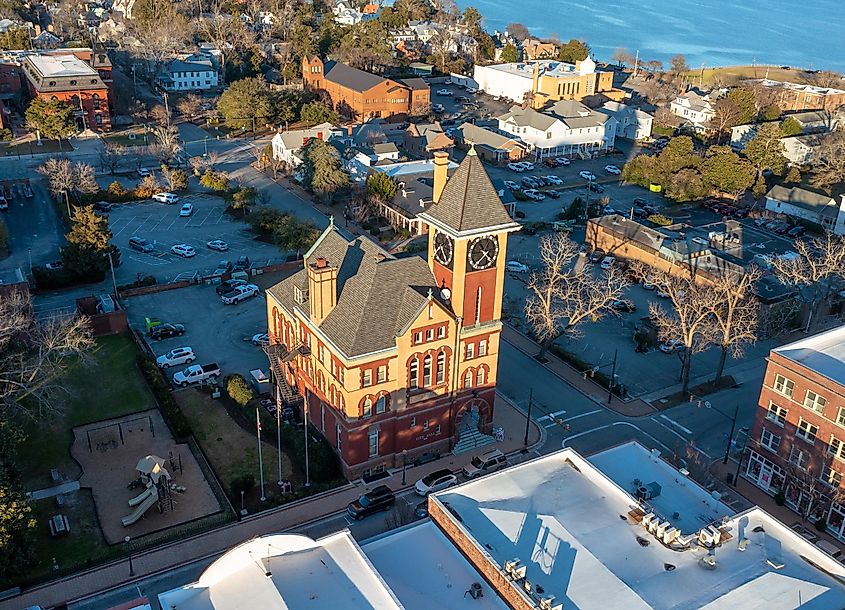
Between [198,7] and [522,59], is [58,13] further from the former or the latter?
[522,59]

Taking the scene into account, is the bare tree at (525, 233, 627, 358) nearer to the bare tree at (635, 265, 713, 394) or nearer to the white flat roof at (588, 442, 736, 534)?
the bare tree at (635, 265, 713, 394)

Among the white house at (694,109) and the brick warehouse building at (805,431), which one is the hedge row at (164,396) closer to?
the brick warehouse building at (805,431)

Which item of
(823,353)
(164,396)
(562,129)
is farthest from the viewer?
(562,129)

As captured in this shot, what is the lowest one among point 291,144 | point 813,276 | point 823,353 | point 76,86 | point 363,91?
point 291,144

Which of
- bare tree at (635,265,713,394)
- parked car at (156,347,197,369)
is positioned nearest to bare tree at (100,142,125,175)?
parked car at (156,347,197,369)

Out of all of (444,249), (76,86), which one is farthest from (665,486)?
(76,86)

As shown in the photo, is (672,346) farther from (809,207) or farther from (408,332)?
(809,207)

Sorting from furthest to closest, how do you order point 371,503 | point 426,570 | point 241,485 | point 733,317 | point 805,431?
point 733,317 < point 805,431 < point 241,485 < point 371,503 < point 426,570

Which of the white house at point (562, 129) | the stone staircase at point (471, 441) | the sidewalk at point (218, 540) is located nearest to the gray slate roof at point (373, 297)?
the sidewalk at point (218, 540)

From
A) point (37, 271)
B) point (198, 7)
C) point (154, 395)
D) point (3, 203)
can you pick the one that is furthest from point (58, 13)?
point (154, 395)
